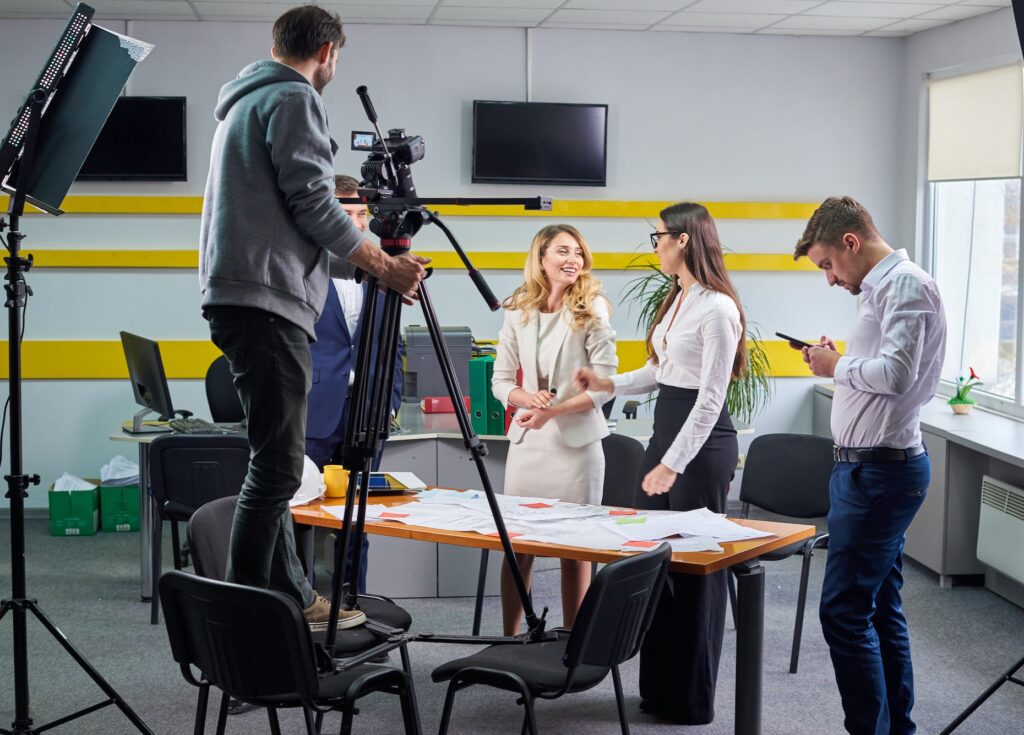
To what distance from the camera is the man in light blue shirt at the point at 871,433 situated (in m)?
2.82

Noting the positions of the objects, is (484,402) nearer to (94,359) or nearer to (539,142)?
(539,142)

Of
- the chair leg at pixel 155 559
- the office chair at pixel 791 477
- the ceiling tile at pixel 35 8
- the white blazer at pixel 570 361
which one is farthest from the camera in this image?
the ceiling tile at pixel 35 8

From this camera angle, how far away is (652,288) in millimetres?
6578

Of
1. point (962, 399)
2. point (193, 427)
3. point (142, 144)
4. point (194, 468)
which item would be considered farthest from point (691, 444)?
point (142, 144)

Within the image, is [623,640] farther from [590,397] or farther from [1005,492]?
[1005,492]

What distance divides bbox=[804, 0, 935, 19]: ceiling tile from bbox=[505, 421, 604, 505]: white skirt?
3.16 m

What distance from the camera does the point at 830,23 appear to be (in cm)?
620

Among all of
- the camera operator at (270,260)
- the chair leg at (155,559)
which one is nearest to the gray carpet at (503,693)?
the chair leg at (155,559)

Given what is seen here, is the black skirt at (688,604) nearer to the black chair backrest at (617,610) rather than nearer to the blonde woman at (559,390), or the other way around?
the blonde woman at (559,390)

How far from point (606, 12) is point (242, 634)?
459 centimetres

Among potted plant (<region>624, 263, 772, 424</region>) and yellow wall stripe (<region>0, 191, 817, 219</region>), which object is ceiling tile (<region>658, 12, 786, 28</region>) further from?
potted plant (<region>624, 263, 772, 424</region>)

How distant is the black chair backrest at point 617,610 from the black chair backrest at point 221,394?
11.7 feet

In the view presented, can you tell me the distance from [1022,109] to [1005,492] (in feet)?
6.43

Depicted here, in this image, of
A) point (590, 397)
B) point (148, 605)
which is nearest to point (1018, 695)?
point (590, 397)
